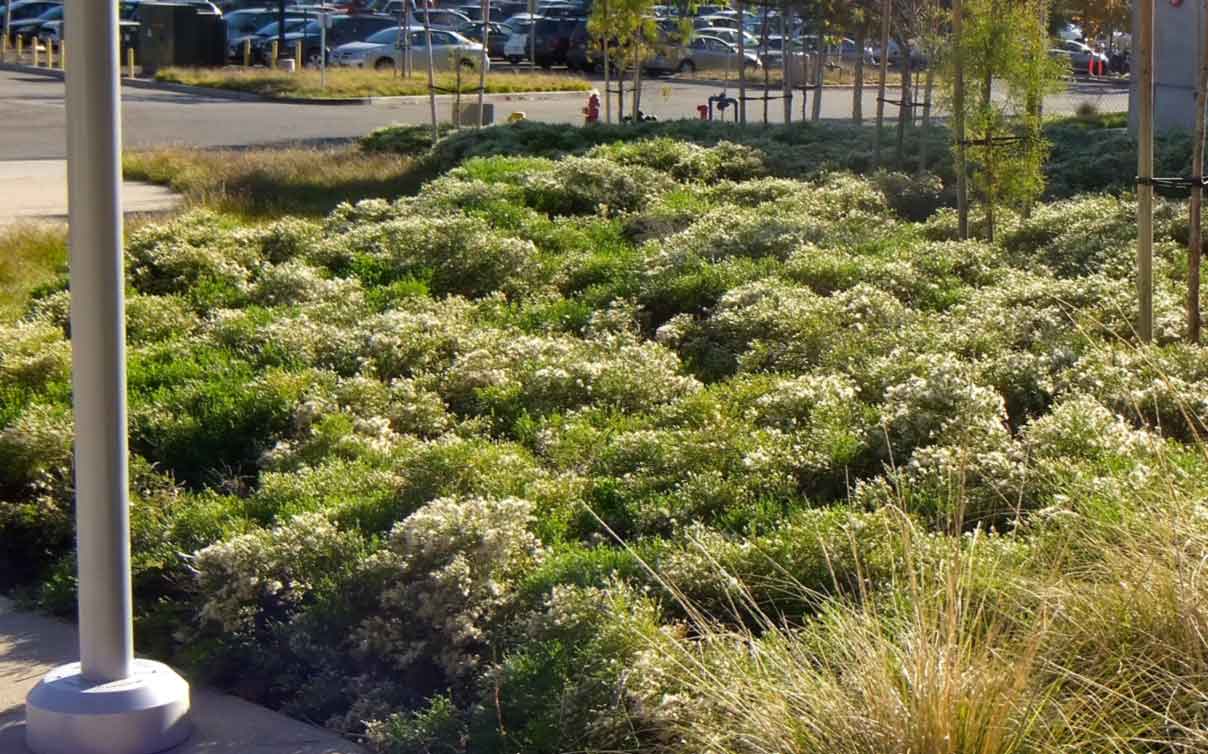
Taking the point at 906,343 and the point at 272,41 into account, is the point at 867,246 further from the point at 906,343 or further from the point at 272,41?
the point at 272,41

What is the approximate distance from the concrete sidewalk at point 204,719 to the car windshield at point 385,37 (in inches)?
1532

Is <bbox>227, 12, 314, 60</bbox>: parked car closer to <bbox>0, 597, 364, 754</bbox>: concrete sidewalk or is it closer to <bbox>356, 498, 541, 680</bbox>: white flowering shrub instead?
<bbox>0, 597, 364, 754</bbox>: concrete sidewalk

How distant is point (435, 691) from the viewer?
4.69 m

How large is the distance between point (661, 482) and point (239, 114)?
2337 centimetres

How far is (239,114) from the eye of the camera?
90.9 feet

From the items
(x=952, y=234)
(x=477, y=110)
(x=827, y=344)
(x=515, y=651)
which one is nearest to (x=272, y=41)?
(x=477, y=110)

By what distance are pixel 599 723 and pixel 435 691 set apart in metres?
0.79

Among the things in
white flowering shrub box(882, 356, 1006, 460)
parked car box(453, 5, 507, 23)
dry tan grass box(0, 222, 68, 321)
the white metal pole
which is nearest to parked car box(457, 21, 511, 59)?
parked car box(453, 5, 507, 23)

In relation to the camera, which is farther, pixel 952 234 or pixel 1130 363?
pixel 952 234

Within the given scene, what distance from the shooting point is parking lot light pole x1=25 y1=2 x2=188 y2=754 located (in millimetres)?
4121

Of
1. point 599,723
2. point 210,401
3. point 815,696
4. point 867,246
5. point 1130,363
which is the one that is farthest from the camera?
point 867,246

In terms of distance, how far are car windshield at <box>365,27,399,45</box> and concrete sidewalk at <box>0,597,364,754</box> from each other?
38.9 meters

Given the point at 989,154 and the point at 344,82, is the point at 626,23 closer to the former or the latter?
the point at 989,154

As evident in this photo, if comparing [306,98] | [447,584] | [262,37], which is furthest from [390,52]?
[447,584]
